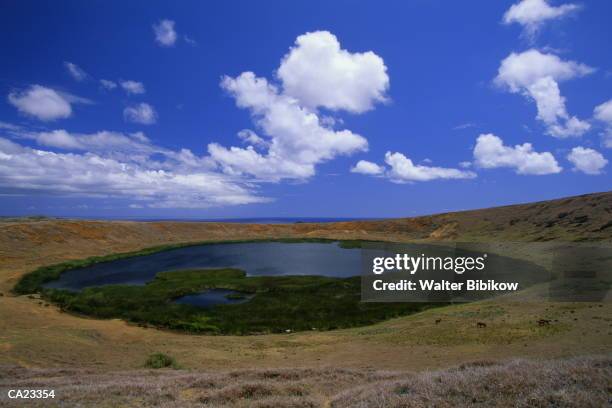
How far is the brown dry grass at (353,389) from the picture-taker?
7.78 m

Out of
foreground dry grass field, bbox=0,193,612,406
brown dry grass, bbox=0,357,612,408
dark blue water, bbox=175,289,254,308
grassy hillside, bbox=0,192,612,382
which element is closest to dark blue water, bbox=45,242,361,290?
Result: grassy hillside, bbox=0,192,612,382

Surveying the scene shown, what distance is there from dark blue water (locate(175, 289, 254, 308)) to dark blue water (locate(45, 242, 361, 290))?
1172cm

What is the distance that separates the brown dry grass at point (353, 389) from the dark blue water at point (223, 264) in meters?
38.7

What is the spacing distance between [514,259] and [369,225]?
2781 inches

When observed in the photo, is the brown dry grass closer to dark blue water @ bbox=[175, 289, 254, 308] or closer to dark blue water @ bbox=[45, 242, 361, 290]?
dark blue water @ bbox=[175, 289, 254, 308]

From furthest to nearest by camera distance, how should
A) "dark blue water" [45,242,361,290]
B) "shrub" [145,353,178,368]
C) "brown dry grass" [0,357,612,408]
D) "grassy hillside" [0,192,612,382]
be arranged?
"dark blue water" [45,242,361,290] < "shrub" [145,353,178,368] < "grassy hillside" [0,192,612,382] < "brown dry grass" [0,357,612,408]

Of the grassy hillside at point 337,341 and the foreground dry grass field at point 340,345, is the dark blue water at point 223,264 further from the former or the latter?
the foreground dry grass field at point 340,345

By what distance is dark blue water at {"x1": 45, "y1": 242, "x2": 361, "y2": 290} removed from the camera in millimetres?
50719

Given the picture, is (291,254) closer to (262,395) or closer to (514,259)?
(514,259)

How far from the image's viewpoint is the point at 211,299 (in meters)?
38.2

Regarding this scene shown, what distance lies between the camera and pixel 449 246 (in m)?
85.0

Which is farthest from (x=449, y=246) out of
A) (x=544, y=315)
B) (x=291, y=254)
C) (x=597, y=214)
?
(x=544, y=315)

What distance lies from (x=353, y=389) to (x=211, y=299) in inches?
1188

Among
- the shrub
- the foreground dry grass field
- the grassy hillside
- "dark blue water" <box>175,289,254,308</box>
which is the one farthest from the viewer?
"dark blue water" <box>175,289,254,308</box>
